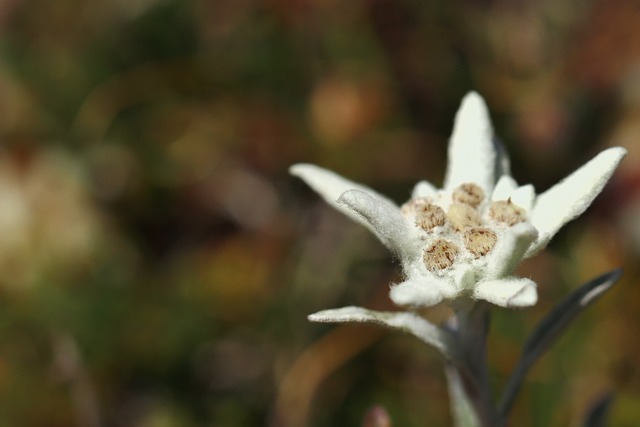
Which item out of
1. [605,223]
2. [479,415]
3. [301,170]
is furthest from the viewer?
[605,223]

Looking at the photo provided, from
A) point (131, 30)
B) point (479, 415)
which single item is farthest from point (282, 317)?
point (131, 30)

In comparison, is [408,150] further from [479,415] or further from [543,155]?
[479,415]

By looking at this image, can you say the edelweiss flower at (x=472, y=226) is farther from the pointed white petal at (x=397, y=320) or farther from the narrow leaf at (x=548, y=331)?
the narrow leaf at (x=548, y=331)

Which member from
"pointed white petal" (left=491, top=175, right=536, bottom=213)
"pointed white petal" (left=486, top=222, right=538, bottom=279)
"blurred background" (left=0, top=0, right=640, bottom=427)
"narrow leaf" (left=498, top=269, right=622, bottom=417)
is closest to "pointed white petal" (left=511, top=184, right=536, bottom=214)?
"pointed white petal" (left=491, top=175, right=536, bottom=213)

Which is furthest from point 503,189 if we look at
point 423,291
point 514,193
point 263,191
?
point 263,191

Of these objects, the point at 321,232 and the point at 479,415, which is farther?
the point at 321,232
